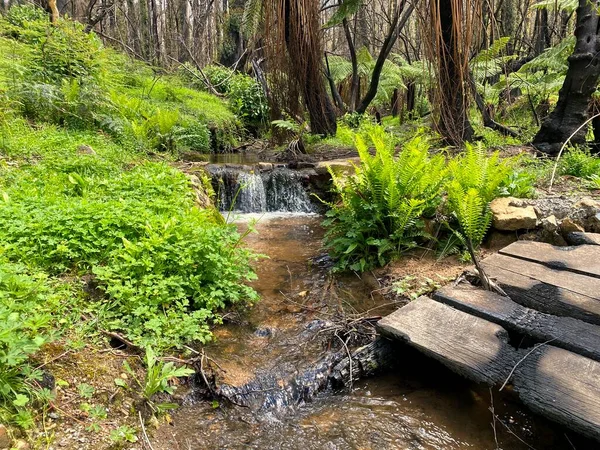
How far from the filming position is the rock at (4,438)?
1.43 meters

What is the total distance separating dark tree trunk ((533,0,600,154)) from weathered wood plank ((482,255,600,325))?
10.1ft

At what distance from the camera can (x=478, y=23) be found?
4.16 m

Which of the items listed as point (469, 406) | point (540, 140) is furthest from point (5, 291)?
point (540, 140)

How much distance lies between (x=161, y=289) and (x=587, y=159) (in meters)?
4.90

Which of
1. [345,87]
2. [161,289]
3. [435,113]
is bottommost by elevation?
[161,289]

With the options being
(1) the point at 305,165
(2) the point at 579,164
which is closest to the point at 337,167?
(1) the point at 305,165

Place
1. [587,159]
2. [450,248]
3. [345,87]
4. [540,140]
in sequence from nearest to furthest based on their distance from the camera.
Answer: [450,248] < [587,159] < [540,140] < [345,87]

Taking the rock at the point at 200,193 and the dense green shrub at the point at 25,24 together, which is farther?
the dense green shrub at the point at 25,24

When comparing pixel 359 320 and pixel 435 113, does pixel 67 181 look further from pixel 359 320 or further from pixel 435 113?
pixel 435 113

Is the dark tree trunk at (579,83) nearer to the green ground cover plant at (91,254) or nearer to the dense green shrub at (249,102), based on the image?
the green ground cover plant at (91,254)

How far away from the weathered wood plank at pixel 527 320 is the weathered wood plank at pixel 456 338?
9cm

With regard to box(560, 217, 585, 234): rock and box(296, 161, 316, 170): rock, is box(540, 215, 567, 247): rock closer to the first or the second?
box(560, 217, 585, 234): rock

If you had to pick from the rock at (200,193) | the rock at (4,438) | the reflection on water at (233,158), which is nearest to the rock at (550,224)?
the rock at (200,193)

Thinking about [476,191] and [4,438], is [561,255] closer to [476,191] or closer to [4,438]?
[476,191]
